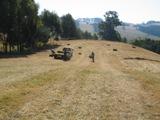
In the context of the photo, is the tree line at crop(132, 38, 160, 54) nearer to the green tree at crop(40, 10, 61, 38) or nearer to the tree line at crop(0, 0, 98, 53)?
the green tree at crop(40, 10, 61, 38)

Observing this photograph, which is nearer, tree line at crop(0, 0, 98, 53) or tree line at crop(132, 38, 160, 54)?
tree line at crop(0, 0, 98, 53)

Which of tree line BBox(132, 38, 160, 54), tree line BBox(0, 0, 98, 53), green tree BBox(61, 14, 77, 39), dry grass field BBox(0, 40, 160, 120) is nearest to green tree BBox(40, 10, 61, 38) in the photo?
tree line BBox(0, 0, 98, 53)

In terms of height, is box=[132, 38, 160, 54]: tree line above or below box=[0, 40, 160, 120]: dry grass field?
below

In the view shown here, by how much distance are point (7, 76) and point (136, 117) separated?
18.6m

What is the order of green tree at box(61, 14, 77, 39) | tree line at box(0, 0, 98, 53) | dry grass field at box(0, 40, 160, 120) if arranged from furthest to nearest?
green tree at box(61, 14, 77, 39) < tree line at box(0, 0, 98, 53) < dry grass field at box(0, 40, 160, 120)

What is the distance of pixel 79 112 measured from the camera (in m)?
23.3

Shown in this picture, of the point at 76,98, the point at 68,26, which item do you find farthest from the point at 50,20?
the point at 76,98

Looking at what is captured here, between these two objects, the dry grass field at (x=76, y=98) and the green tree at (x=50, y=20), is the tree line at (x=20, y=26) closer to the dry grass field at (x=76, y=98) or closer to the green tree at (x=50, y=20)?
the green tree at (x=50, y=20)

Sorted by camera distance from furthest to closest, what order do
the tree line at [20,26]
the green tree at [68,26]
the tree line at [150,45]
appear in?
the tree line at [150,45], the green tree at [68,26], the tree line at [20,26]

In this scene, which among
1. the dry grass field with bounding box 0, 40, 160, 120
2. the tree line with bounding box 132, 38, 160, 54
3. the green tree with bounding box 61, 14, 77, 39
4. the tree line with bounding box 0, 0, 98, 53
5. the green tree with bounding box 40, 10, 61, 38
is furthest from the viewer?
the tree line with bounding box 132, 38, 160, 54

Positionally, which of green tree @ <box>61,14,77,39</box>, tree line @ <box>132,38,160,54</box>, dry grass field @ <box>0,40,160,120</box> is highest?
green tree @ <box>61,14,77,39</box>

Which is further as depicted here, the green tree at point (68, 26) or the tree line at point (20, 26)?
the green tree at point (68, 26)

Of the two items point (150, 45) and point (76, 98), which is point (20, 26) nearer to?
point (76, 98)

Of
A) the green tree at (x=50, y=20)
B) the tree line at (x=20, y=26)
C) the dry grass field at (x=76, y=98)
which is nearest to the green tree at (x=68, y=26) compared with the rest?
the green tree at (x=50, y=20)
